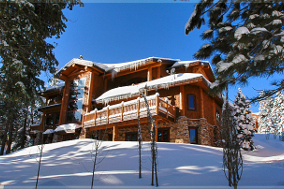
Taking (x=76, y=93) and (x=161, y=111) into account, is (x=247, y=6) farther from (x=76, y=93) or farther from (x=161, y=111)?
(x=76, y=93)

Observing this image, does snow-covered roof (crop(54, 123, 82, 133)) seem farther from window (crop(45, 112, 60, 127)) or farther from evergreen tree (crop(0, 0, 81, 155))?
evergreen tree (crop(0, 0, 81, 155))

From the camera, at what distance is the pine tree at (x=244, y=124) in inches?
596

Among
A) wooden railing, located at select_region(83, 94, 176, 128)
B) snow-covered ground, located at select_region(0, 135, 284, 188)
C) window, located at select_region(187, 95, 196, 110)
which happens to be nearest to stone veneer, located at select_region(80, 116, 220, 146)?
wooden railing, located at select_region(83, 94, 176, 128)

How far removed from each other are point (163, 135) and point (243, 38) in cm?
1138

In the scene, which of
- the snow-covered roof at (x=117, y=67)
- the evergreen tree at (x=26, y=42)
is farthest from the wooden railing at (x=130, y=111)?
the evergreen tree at (x=26, y=42)

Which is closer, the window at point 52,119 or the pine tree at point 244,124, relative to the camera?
the pine tree at point 244,124

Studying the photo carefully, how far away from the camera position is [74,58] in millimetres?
20719

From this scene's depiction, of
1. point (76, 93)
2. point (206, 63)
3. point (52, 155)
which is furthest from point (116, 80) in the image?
point (52, 155)

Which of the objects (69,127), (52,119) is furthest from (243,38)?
(52,119)

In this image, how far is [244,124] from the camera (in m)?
15.7

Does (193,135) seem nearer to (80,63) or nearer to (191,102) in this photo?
(191,102)

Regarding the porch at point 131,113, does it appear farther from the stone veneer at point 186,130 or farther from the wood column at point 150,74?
the wood column at point 150,74

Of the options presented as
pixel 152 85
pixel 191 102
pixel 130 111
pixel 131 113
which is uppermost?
pixel 152 85

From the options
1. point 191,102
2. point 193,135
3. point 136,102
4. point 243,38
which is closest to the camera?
point 243,38
